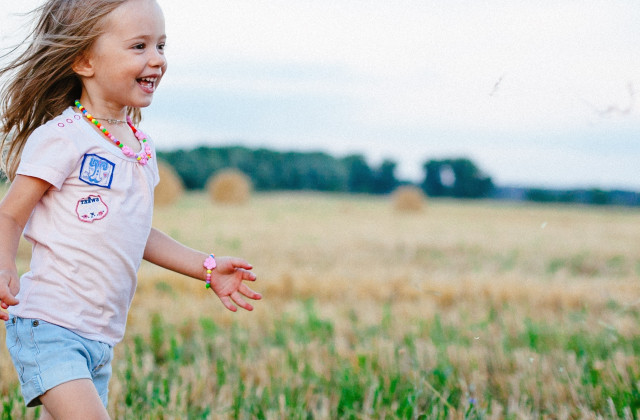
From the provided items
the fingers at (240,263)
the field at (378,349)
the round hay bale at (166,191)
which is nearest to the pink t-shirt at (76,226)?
the fingers at (240,263)

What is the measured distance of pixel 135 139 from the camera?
2.27 m

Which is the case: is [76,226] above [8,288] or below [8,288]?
above

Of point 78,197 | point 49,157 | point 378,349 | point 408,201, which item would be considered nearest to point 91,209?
point 78,197

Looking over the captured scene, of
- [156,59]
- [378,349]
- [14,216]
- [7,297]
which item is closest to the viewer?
[7,297]

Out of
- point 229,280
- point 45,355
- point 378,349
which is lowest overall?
point 378,349

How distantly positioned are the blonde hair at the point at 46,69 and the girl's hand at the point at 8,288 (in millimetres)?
533

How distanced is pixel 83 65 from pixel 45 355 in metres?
0.88

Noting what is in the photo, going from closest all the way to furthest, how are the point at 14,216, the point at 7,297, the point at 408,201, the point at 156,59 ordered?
the point at 7,297, the point at 14,216, the point at 156,59, the point at 408,201

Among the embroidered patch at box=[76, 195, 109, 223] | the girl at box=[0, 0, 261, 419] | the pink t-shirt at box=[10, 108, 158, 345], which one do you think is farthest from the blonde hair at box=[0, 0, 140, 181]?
the embroidered patch at box=[76, 195, 109, 223]

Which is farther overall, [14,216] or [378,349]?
[378,349]

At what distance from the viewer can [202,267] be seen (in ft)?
7.54

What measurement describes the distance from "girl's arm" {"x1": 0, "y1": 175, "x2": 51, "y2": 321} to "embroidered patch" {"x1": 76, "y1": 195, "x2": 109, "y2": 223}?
11cm

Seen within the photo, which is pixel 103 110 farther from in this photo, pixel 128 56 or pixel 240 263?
pixel 240 263

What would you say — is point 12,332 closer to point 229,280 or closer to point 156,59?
point 229,280
